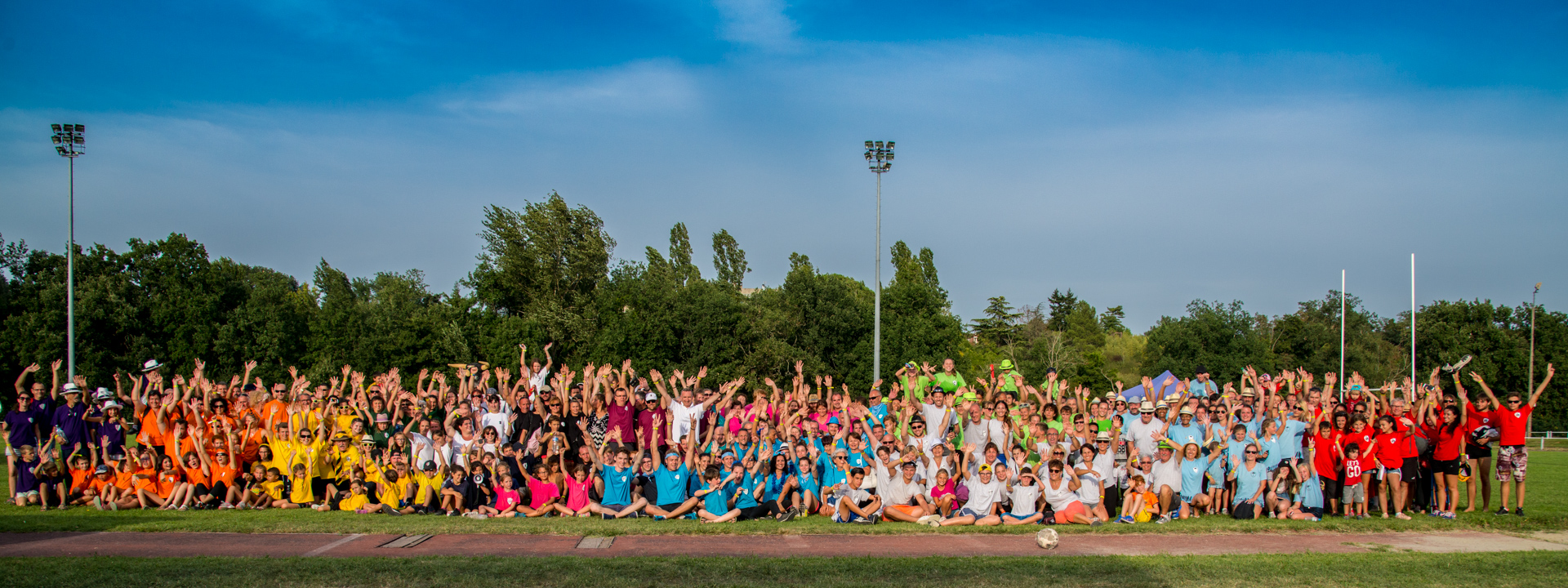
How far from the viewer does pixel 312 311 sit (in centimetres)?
4841

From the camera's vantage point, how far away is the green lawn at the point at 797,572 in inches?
291

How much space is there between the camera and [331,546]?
8.91m

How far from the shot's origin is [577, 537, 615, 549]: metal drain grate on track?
8992 mm

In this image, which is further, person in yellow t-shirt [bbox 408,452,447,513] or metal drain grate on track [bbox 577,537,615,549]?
person in yellow t-shirt [bbox 408,452,447,513]

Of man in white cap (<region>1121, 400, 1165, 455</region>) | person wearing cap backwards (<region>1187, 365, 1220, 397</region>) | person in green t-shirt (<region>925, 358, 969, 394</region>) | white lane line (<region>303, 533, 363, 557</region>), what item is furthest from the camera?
person wearing cap backwards (<region>1187, 365, 1220, 397</region>)

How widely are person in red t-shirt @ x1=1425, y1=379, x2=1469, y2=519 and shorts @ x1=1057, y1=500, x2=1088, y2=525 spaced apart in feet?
15.4

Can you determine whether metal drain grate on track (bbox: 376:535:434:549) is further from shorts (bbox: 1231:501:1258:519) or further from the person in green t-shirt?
shorts (bbox: 1231:501:1258:519)

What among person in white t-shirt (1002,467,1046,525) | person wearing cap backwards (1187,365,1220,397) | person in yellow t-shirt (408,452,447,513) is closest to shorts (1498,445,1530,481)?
person wearing cap backwards (1187,365,1220,397)

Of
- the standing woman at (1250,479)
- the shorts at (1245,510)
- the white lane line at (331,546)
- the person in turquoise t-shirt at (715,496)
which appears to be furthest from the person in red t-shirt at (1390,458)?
the white lane line at (331,546)

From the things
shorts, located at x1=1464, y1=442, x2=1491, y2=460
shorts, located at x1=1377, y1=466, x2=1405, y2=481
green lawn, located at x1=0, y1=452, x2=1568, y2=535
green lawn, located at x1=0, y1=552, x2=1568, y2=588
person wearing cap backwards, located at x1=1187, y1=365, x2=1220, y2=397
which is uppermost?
person wearing cap backwards, located at x1=1187, y1=365, x2=1220, y2=397

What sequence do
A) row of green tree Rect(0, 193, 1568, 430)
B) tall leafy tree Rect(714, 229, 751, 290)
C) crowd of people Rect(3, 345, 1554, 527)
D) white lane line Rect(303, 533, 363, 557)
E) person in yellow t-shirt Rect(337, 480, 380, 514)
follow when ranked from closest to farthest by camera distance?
white lane line Rect(303, 533, 363, 557) → crowd of people Rect(3, 345, 1554, 527) → person in yellow t-shirt Rect(337, 480, 380, 514) → row of green tree Rect(0, 193, 1568, 430) → tall leafy tree Rect(714, 229, 751, 290)

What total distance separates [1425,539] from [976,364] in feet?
138

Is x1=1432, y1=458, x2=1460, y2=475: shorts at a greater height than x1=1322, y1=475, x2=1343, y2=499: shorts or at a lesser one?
greater

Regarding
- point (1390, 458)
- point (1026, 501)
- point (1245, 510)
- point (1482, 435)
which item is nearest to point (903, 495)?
point (1026, 501)
